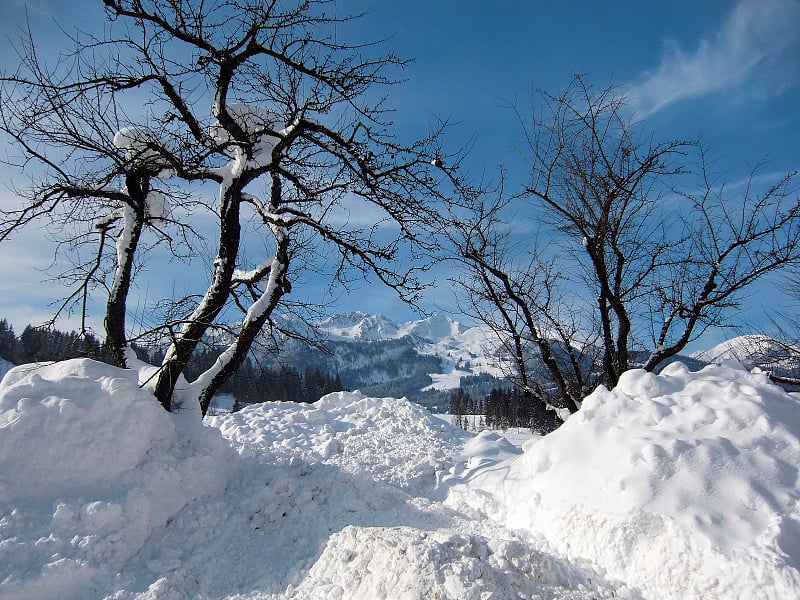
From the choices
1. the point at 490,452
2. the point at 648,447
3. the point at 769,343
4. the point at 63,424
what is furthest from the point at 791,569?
the point at 769,343

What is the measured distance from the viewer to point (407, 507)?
567cm

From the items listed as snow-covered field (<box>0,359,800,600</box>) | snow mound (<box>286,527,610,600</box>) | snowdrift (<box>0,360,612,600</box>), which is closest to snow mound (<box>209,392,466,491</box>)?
snowdrift (<box>0,360,612,600</box>)

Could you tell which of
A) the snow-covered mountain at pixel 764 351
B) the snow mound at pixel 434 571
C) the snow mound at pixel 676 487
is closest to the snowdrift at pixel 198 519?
the snow mound at pixel 434 571

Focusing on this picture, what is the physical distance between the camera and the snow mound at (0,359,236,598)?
13.7 feet

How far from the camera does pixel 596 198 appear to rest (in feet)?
23.7

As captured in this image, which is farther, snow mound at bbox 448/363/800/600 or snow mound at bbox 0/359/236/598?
snow mound at bbox 0/359/236/598

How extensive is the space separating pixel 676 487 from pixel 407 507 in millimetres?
3020

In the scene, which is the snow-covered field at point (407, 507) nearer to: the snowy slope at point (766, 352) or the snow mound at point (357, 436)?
the snow mound at point (357, 436)

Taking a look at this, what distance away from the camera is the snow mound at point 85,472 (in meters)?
4.18

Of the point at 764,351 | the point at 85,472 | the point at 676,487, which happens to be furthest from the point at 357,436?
the point at 764,351

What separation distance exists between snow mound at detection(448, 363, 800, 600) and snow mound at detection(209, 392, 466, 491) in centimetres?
194

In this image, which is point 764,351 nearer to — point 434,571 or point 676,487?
point 676,487

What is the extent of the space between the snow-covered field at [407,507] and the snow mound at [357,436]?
32cm

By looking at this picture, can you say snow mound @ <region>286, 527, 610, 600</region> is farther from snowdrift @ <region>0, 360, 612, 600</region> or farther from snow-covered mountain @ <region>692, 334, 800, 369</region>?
snow-covered mountain @ <region>692, 334, 800, 369</region>
